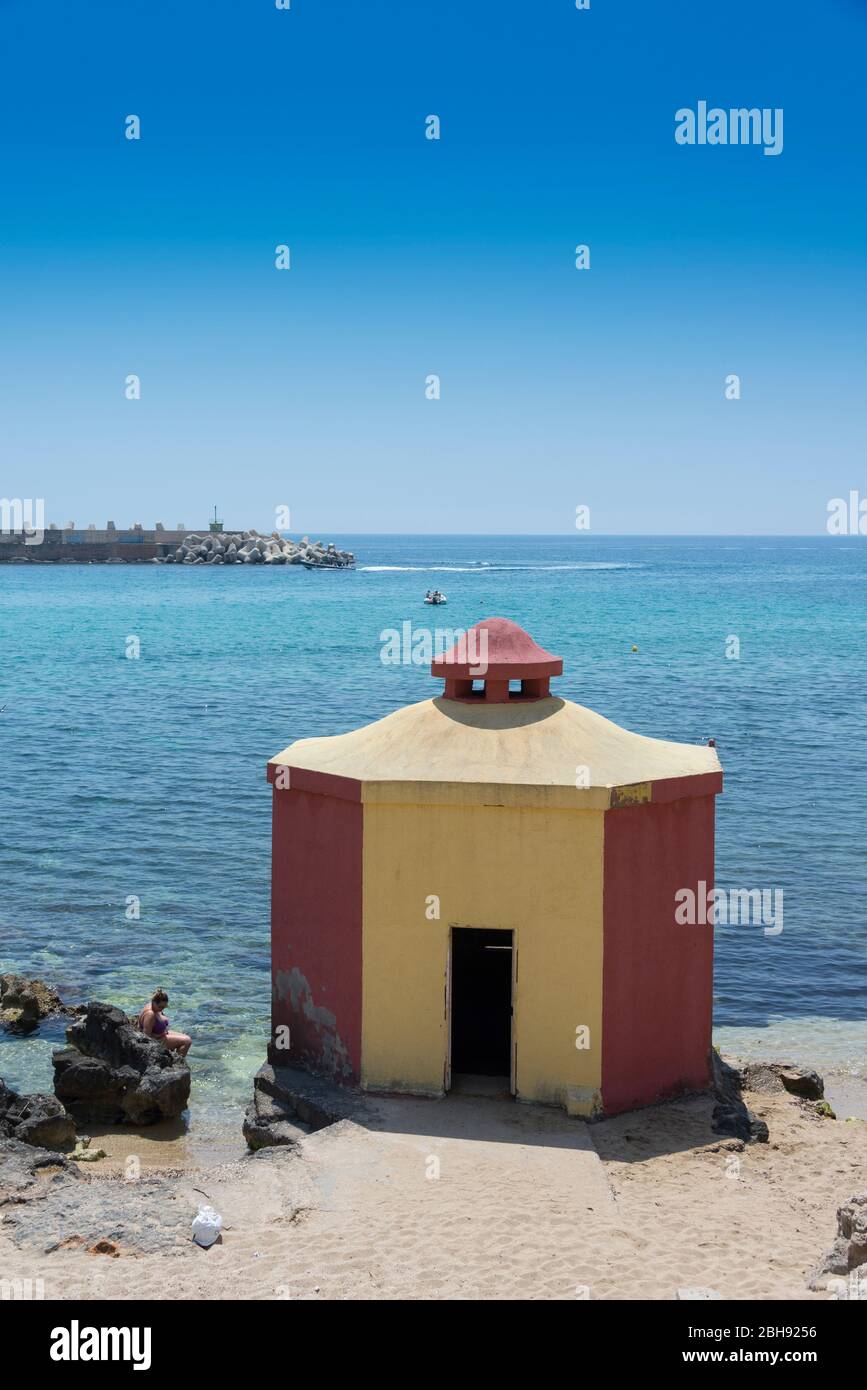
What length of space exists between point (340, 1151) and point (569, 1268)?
2434 mm

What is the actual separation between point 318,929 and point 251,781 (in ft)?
64.4

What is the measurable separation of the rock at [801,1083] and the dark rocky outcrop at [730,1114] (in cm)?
81

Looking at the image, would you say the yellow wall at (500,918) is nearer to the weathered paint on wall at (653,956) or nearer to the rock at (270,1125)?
the weathered paint on wall at (653,956)

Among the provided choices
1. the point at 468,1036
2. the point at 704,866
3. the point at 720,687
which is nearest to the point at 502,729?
the point at 704,866

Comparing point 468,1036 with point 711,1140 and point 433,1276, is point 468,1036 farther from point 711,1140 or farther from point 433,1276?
point 433,1276

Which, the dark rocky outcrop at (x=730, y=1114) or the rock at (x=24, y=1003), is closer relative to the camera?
the dark rocky outcrop at (x=730, y=1114)

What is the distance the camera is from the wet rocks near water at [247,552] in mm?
135250

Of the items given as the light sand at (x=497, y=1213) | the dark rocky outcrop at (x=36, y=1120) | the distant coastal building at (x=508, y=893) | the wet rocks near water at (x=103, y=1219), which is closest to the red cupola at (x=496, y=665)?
the distant coastal building at (x=508, y=893)

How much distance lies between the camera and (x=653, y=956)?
11281 mm

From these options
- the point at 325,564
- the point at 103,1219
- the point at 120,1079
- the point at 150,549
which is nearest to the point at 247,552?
the point at 325,564

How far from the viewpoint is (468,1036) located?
41.3ft

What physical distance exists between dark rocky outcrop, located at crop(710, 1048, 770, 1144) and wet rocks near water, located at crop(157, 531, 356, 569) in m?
125

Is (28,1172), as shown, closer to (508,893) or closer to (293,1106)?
(293,1106)

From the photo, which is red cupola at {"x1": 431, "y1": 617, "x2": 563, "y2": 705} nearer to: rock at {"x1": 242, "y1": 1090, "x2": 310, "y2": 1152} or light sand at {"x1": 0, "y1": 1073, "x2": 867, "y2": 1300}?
light sand at {"x1": 0, "y1": 1073, "x2": 867, "y2": 1300}
